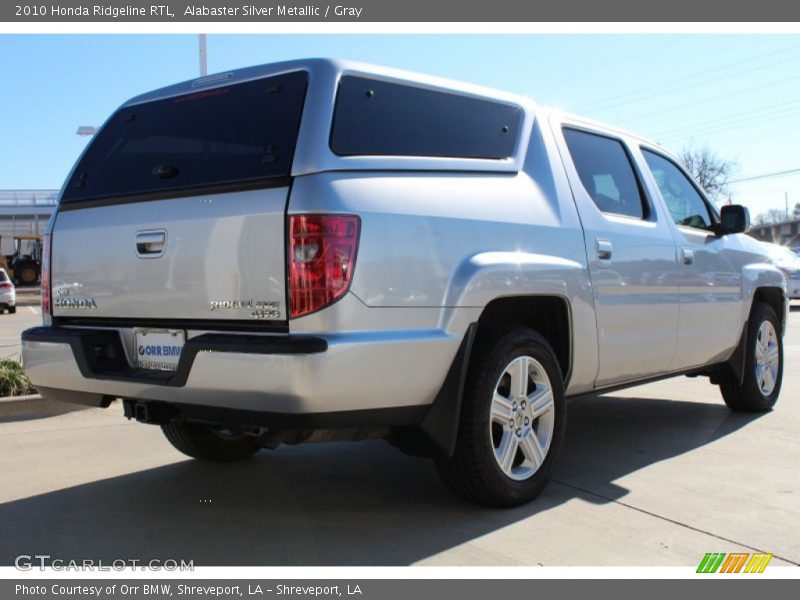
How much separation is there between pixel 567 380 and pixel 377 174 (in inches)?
64.3

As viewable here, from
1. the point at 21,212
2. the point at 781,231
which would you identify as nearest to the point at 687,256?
the point at 21,212

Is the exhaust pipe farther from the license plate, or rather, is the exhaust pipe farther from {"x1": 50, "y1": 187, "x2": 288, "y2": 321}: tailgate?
{"x1": 50, "y1": 187, "x2": 288, "y2": 321}: tailgate

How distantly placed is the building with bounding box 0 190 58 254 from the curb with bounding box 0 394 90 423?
133 ft

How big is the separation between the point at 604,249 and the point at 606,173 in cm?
62

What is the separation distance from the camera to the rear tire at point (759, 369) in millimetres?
6035

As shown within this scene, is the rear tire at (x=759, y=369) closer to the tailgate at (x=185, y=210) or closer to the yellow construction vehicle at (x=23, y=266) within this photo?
the tailgate at (x=185, y=210)

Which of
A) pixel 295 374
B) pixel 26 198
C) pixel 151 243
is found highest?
pixel 26 198

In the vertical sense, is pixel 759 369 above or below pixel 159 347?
below

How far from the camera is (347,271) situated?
3.13m

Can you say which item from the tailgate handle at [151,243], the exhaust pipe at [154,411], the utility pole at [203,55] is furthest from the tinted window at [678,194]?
the utility pole at [203,55]

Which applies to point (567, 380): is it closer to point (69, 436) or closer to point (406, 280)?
point (406, 280)

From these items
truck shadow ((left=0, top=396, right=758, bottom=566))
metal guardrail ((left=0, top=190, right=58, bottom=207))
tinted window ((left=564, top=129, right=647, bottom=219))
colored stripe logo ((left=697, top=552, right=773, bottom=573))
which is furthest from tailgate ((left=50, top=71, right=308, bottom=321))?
metal guardrail ((left=0, top=190, right=58, bottom=207))

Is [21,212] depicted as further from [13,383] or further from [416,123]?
[416,123]

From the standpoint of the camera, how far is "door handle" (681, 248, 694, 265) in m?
5.16
